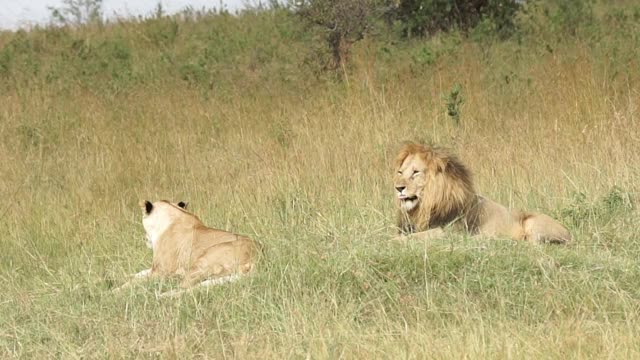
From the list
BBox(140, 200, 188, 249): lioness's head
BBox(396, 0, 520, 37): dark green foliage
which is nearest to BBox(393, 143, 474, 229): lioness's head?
BBox(140, 200, 188, 249): lioness's head

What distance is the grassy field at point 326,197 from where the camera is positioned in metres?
4.62

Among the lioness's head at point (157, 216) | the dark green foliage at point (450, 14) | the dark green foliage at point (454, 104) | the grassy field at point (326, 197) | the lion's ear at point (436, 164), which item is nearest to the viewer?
the grassy field at point (326, 197)

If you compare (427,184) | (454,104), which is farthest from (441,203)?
(454,104)

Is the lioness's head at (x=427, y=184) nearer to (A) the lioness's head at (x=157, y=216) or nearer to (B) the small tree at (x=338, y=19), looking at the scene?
(A) the lioness's head at (x=157, y=216)

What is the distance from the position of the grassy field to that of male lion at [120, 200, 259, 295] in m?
0.18

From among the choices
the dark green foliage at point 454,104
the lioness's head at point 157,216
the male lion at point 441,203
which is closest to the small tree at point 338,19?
the dark green foliage at point 454,104

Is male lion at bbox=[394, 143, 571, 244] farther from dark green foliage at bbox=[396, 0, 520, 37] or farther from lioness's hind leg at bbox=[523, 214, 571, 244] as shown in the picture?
→ dark green foliage at bbox=[396, 0, 520, 37]

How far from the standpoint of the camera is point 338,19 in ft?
40.0

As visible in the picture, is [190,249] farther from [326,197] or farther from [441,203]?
[326,197]

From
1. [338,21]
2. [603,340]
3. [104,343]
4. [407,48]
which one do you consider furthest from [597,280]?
[407,48]

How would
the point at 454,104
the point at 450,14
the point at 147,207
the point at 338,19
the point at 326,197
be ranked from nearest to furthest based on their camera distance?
the point at 147,207, the point at 326,197, the point at 454,104, the point at 338,19, the point at 450,14

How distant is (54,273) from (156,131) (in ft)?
11.1

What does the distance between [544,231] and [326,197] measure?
176cm

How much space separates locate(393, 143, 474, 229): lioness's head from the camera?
19.5ft
